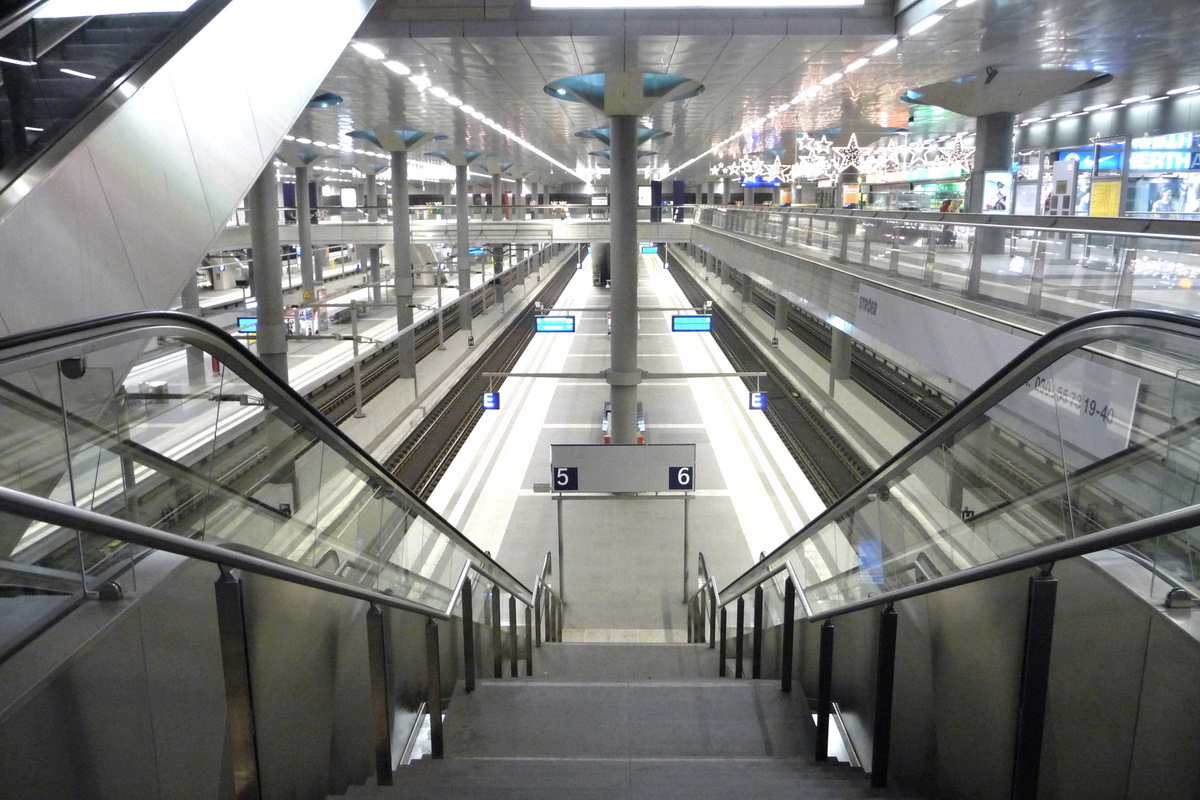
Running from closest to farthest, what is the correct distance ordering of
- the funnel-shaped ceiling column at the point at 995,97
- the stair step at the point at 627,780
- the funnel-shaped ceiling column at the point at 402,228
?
the stair step at the point at 627,780
the funnel-shaped ceiling column at the point at 995,97
the funnel-shaped ceiling column at the point at 402,228

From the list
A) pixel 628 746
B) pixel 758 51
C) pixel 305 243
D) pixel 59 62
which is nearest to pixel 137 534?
pixel 628 746

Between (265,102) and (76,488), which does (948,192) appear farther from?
(76,488)

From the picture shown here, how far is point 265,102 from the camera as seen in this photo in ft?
19.5

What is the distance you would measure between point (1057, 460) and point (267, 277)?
15.4 meters

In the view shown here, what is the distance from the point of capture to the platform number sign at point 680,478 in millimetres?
11219

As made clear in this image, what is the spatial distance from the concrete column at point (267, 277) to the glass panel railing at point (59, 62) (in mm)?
11141

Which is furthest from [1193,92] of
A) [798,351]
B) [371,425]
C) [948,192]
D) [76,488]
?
[76,488]

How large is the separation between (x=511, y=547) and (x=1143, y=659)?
11.7m

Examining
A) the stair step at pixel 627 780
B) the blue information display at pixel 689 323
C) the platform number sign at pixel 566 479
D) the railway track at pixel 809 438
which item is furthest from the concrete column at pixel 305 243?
the stair step at pixel 627 780

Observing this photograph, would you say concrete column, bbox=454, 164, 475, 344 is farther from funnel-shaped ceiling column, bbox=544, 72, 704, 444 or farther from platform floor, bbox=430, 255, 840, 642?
funnel-shaped ceiling column, bbox=544, 72, 704, 444

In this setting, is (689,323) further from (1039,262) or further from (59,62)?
(59,62)

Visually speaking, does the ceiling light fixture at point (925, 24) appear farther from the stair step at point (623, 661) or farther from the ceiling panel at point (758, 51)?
the stair step at point (623, 661)

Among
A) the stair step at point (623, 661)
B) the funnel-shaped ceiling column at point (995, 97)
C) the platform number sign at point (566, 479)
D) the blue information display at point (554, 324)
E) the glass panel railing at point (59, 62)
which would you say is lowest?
the stair step at point (623, 661)

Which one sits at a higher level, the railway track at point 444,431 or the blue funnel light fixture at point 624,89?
the blue funnel light fixture at point 624,89
